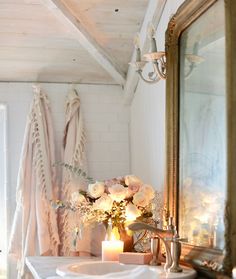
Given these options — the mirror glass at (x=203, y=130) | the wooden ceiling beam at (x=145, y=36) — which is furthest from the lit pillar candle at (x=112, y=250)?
the wooden ceiling beam at (x=145, y=36)

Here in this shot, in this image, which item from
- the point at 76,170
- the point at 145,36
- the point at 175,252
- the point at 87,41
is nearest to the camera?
the point at 175,252

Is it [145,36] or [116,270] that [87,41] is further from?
[116,270]

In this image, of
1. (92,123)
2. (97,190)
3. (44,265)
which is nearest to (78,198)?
(97,190)

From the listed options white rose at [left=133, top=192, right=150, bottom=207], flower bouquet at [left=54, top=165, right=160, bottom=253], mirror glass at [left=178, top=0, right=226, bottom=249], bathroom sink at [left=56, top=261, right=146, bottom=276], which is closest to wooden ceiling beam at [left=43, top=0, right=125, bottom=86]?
mirror glass at [left=178, top=0, right=226, bottom=249]

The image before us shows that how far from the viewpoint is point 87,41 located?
3.15 meters

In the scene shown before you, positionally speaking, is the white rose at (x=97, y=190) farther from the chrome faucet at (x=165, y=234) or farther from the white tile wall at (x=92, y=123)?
the white tile wall at (x=92, y=123)

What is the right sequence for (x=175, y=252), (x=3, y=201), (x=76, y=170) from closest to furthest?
(x=175, y=252), (x=76, y=170), (x=3, y=201)

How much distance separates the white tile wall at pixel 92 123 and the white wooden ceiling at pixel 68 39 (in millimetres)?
Answer: 76

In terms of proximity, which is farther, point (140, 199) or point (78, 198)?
point (78, 198)

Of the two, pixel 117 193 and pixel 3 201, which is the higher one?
pixel 117 193

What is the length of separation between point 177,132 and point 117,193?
0.39 metres

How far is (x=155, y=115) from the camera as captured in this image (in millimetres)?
2943

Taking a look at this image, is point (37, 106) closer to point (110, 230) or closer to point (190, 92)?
point (110, 230)

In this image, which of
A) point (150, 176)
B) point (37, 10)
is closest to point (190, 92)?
point (150, 176)
